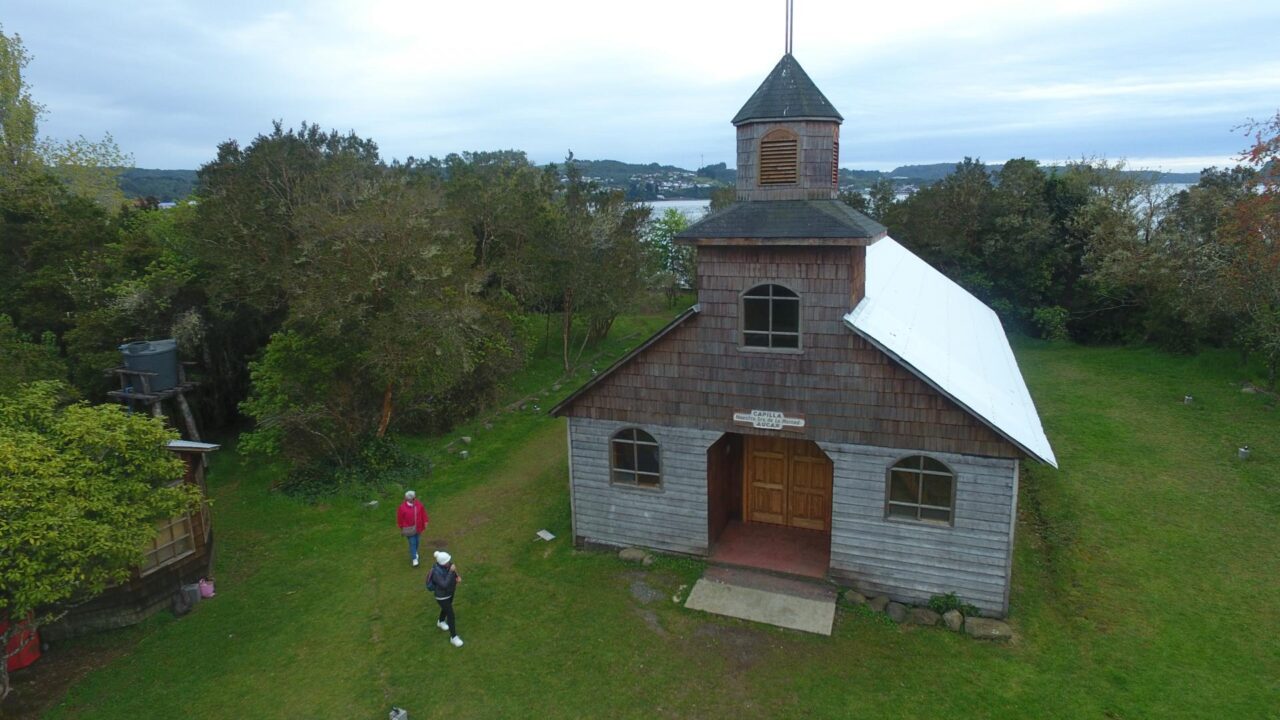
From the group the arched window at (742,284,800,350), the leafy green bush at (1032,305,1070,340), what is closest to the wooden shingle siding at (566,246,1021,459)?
the arched window at (742,284,800,350)

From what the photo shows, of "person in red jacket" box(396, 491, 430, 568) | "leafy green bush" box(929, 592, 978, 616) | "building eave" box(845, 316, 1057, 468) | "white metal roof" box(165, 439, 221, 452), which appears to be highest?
"building eave" box(845, 316, 1057, 468)

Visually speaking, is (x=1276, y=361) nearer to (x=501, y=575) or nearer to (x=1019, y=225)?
(x=1019, y=225)

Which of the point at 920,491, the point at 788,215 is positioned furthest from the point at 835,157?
the point at 920,491

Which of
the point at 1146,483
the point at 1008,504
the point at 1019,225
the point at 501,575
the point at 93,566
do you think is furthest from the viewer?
the point at 1019,225

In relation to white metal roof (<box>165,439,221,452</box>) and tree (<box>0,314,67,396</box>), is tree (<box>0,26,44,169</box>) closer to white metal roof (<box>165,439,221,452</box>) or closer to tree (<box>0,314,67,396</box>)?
tree (<box>0,314,67,396</box>)

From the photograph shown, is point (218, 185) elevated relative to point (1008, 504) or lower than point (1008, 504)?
elevated

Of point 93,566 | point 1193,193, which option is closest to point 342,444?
point 93,566

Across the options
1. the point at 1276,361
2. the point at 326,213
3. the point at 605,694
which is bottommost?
the point at 605,694

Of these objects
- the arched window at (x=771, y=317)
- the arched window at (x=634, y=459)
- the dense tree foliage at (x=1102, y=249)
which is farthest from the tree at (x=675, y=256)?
the arched window at (x=771, y=317)

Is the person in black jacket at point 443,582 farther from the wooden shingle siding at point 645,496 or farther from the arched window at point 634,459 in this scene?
the arched window at point 634,459
